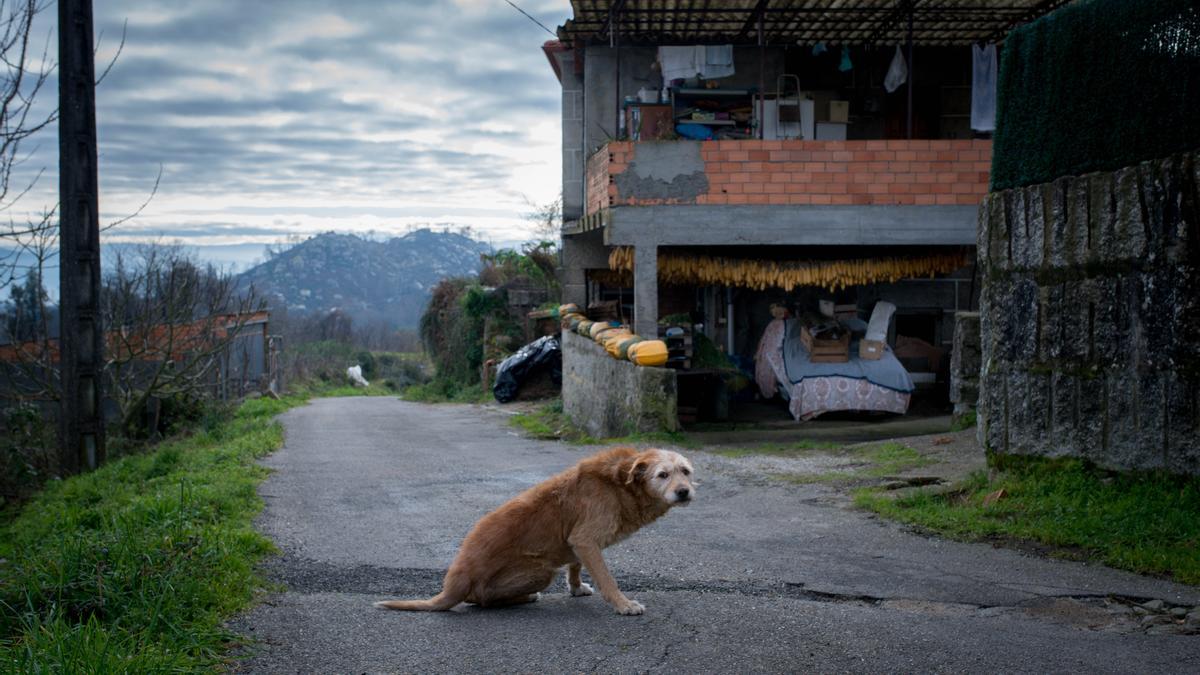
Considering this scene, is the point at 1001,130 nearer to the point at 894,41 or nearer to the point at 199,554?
the point at 199,554

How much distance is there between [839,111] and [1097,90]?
9629 millimetres

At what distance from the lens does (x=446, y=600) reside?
5.25 metres

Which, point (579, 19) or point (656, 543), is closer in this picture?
point (656, 543)

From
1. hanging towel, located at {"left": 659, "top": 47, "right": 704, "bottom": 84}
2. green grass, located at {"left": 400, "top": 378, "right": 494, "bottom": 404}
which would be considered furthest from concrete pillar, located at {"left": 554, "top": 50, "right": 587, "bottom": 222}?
green grass, located at {"left": 400, "top": 378, "right": 494, "bottom": 404}

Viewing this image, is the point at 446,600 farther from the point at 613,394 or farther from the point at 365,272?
the point at 365,272

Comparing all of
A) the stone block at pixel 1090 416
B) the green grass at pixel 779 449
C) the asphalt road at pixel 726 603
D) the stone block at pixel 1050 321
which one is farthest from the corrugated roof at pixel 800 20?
the stone block at pixel 1090 416

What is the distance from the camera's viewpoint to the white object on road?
44500 millimetres

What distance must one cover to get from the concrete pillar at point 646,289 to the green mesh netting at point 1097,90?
588cm

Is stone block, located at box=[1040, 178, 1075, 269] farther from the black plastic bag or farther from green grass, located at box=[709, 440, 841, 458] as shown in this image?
the black plastic bag

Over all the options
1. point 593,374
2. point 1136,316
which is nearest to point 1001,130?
A: point 1136,316

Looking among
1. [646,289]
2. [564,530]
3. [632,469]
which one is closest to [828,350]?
Answer: [646,289]

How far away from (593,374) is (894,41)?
770 centimetres

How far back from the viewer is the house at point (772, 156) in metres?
14.0

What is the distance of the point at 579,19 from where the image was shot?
52.6 ft
